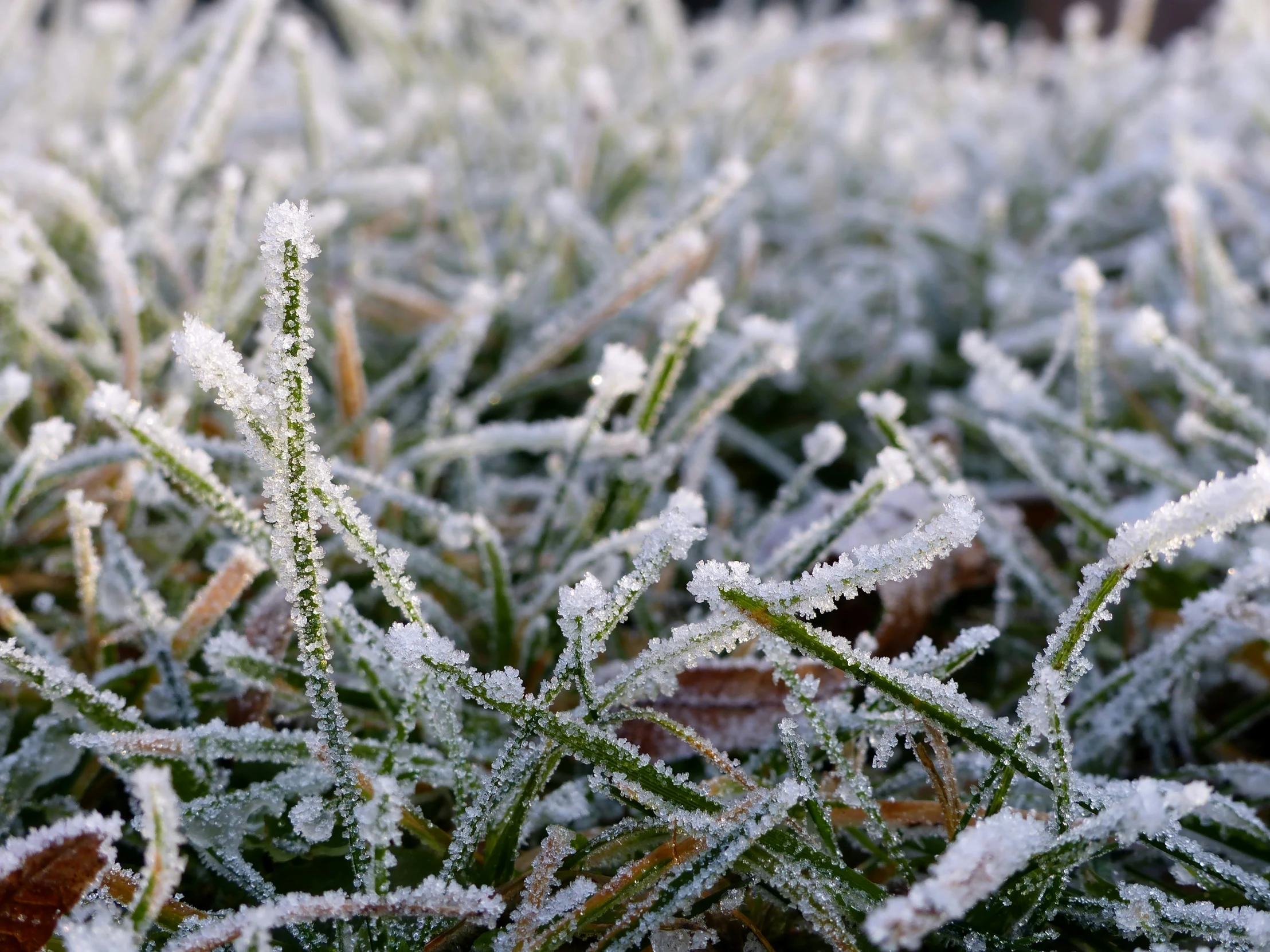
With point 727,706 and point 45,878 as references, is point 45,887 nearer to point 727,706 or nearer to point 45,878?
point 45,878

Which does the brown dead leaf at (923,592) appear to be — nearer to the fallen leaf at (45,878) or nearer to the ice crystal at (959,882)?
the ice crystal at (959,882)

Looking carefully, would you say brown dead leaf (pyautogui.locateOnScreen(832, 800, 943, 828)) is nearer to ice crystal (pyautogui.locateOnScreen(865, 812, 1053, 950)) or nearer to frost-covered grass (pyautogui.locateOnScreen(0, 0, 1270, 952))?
frost-covered grass (pyautogui.locateOnScreen(0, 0, 1270, 952))

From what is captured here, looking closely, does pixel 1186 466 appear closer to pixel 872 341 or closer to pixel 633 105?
pixel 872 341

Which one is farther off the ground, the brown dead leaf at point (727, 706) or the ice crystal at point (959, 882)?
the ice crystal at point (959, 882)

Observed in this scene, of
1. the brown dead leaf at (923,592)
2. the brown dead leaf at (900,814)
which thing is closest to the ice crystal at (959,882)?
the brown dead leaf at (900,814)

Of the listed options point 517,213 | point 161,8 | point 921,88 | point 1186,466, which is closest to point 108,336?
point 517,213

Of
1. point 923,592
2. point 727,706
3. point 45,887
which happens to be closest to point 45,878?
point 45,887

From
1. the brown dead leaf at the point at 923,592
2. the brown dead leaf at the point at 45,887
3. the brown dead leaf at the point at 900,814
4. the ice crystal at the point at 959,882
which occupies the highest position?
the brown dead leaf at the point at 45,887
